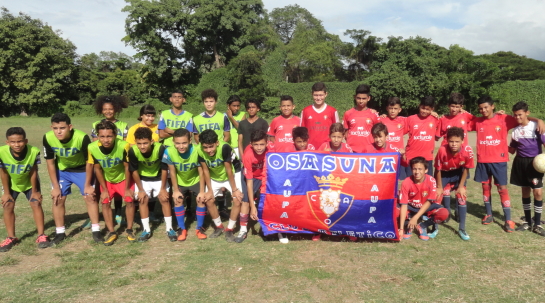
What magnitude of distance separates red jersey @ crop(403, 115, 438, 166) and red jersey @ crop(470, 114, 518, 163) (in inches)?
29.9

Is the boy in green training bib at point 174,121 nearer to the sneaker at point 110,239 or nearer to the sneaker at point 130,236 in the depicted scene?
the sneaker at point 130,236

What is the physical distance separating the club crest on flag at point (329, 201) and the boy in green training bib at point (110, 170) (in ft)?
9.23

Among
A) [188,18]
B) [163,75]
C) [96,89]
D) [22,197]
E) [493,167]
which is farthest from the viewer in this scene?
[96,89]

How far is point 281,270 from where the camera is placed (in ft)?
14.2

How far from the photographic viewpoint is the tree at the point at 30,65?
3781 centimetres

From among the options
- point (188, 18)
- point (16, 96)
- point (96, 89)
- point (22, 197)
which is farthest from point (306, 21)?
point (22, 197)

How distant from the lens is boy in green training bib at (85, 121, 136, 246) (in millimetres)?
5277

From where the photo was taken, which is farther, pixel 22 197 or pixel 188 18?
pixel 188 18

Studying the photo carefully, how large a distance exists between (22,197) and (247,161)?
6049 mm

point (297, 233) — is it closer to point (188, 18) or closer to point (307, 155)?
point (307, 155)

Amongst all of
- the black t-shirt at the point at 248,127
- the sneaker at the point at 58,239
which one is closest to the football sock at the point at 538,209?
the black t-shirt at the point at 248,127

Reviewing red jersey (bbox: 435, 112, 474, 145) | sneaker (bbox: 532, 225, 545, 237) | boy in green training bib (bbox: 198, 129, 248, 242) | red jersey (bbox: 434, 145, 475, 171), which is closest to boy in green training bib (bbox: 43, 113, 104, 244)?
boy in green training bib (bbox: 198, 129, 248, 242)

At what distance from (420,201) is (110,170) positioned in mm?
4801

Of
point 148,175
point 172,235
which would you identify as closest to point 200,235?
point 172,235
